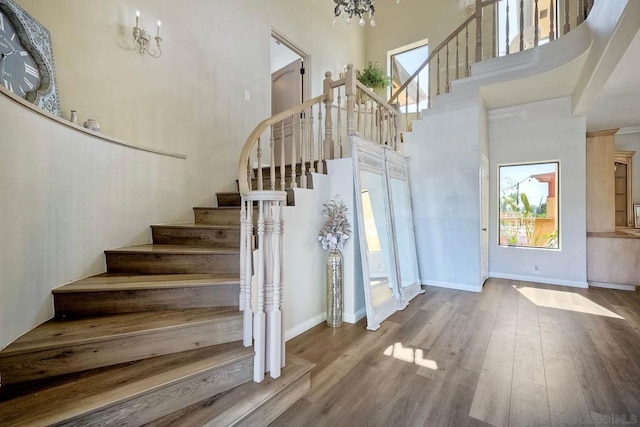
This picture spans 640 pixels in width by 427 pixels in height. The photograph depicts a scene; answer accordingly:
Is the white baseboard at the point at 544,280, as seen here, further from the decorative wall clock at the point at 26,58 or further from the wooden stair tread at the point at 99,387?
the decorative wall clock at the point at 26,58

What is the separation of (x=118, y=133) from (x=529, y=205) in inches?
226

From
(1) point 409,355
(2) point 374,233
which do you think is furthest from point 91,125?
(1) point 409,355

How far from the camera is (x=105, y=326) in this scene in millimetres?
1670

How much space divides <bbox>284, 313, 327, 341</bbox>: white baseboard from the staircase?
60 cm

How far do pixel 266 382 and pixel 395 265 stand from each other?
220cm

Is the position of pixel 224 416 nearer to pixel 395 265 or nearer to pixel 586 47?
pixel 395 265

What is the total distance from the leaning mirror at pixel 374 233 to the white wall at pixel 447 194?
122 centimetres

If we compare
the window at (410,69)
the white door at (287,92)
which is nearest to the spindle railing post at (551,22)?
the window at (410,69)

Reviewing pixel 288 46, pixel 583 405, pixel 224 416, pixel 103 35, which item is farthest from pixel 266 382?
pixel 288 46

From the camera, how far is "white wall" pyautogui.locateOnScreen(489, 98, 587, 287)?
4.27 meters

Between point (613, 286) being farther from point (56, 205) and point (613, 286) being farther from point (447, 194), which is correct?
point (56, 205)

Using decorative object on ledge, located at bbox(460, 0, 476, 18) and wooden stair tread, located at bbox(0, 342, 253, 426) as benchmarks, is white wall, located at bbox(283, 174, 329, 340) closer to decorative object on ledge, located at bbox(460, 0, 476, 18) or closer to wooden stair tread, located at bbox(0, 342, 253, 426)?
wooden stair tread, located at bbox(0, 342, 253, 426)

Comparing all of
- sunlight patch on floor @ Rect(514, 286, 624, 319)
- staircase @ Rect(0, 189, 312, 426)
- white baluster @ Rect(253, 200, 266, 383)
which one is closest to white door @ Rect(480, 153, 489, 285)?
sunlight patch on floor @ Rect(514, 286, 624, 319)

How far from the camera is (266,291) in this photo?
1.75m
